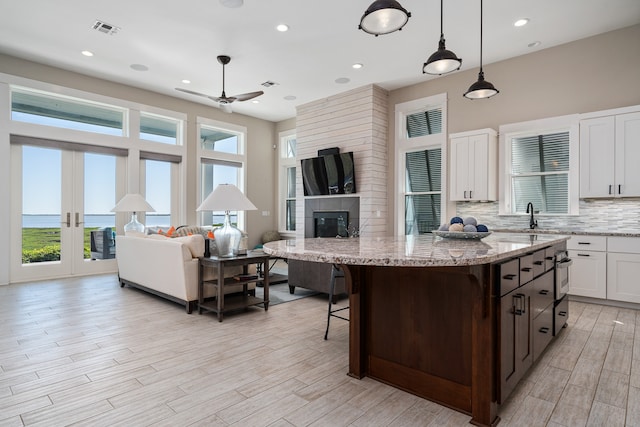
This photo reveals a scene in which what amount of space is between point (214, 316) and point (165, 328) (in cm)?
56

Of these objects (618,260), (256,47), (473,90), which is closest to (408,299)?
(473,90)

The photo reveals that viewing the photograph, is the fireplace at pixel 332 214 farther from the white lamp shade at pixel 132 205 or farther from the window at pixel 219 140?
the white lamp shade at pixel 132 205

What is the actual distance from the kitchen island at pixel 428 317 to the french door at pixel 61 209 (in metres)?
5.70

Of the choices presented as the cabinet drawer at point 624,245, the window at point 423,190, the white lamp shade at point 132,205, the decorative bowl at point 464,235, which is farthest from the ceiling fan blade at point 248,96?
the cabinet drawer at point 624,245

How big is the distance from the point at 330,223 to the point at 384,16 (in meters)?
4.98

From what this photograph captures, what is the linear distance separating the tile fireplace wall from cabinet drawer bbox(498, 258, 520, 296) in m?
4.31

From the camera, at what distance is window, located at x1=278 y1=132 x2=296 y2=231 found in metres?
9.09

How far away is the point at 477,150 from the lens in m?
5.38

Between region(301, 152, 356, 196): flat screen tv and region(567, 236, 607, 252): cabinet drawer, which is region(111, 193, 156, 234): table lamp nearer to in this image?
region(301, 152, 356, 196): flat screen tv

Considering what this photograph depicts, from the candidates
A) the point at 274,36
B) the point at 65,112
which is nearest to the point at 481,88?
the point at 274,36

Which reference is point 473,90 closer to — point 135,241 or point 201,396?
point 201,396

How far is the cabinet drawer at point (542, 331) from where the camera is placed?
2.45 metres

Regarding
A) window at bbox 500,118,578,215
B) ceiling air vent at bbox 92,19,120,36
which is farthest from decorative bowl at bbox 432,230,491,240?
ceiling air vent at bbox 92,19,120,36

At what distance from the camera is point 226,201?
3.84 metres
